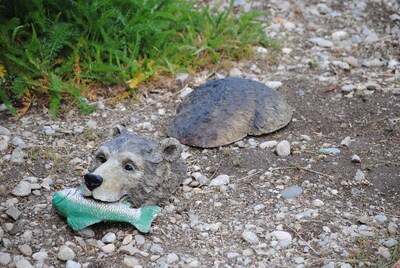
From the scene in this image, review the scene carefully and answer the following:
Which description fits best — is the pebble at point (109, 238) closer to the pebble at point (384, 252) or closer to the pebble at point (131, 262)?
the pebble at point (131, 262)

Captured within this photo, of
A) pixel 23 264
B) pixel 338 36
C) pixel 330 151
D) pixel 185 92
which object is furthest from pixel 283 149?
pixel 338 36

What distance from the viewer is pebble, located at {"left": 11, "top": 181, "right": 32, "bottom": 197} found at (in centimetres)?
402

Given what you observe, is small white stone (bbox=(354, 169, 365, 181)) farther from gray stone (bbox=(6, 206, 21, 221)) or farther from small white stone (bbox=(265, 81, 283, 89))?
gray stone (bbox=(6, 206, 21, 221))

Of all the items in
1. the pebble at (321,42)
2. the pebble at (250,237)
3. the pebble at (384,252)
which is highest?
the pebble at (384,252)

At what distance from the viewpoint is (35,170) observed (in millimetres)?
4293

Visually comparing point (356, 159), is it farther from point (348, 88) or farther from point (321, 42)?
point (321, 42)

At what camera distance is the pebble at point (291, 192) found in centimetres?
409

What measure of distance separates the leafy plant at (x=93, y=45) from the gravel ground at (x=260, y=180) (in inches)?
7.6

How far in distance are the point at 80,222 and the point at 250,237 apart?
0.94 metres

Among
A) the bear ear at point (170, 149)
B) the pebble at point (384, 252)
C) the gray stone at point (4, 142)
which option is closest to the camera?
the pebble at point (384, 252)

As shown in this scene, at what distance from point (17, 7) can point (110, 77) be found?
919 mm

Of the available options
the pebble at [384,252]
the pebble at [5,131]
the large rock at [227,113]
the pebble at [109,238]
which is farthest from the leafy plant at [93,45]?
the pebble at [384,252]

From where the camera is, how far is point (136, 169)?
3.79m

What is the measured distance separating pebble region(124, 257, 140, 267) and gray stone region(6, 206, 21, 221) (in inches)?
28.9
